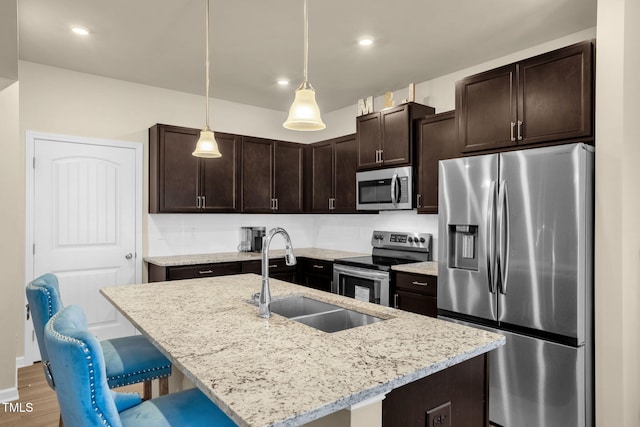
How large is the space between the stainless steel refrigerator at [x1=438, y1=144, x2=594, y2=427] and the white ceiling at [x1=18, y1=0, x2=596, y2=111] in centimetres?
103

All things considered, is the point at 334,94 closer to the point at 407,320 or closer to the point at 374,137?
the point at 374,137

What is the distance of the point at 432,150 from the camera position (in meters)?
3.56

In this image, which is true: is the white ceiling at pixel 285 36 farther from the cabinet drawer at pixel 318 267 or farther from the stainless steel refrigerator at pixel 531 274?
the cabinet drawer at pixel 318 267

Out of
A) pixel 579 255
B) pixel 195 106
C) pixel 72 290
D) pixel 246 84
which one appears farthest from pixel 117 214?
pixel 579 255

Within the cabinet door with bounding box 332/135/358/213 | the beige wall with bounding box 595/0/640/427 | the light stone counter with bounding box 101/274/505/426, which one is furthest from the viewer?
the cabinet door with bounding box 332/135/358/213

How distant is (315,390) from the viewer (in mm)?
1016

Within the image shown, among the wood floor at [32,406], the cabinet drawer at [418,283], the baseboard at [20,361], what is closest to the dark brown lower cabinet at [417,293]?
the cabinet drawer at [418,283]

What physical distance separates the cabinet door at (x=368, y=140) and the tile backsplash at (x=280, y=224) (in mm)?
650

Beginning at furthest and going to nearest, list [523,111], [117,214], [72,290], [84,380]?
[117,214] < [72,290] < [523,111] < [84,380]

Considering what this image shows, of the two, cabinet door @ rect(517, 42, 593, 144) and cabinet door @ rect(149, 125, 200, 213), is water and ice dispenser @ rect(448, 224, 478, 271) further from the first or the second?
cabinet door @ rect(149, 125, 200, 213)

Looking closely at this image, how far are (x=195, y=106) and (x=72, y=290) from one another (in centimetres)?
228

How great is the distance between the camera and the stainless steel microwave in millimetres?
3719

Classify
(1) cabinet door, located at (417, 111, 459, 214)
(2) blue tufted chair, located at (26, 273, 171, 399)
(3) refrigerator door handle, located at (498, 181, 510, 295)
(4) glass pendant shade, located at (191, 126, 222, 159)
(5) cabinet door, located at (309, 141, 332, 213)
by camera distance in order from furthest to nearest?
(5) cabinet door, located at (309, 141, 332, 213) < (1) cabinet door, located at (417, 111, 459, 214) < (4) glass pendant shade, located at (191, 126, 222, 159) < (3) refrigerator door handle, located at (498, 181, 510, 295) < (2) blue tufted chair, located at (26, 273, 171, 399)

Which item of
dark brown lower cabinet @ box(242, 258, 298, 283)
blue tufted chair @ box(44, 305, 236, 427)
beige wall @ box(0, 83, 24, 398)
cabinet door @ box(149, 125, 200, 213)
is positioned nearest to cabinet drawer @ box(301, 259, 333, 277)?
dark brown lower cabinet @ box(242, 258, 298, 283)
